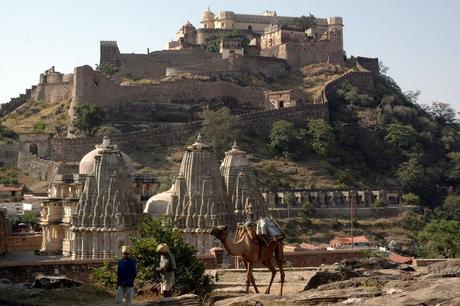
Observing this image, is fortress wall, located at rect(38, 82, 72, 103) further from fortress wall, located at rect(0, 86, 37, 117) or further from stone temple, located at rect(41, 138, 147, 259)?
stone temple, located at rect(41, 138, 147, 259)

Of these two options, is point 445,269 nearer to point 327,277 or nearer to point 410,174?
point 327,277

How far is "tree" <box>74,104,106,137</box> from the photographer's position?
69.5 metres

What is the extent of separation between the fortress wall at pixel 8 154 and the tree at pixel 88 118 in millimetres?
5169

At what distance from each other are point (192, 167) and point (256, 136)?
4580 cm

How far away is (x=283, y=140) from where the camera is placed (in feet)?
235

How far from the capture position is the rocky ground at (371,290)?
36.6ft

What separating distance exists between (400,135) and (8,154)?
32.6 metres

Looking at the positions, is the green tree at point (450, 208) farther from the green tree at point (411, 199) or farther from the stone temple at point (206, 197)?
the stone temple at point (206, 197)

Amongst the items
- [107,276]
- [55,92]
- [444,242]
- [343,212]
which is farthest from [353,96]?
[107,276]

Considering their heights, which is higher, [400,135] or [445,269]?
[400,135]

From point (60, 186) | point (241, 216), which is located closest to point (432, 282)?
point (241, 216)

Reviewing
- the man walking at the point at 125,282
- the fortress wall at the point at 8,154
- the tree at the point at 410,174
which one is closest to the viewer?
the man walking at the point at 125,282

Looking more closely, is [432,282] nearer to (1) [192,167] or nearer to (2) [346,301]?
(2) [346,301]

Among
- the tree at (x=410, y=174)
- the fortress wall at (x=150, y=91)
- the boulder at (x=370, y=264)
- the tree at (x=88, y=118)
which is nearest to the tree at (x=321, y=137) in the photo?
the tree at (x=410, y=174)
